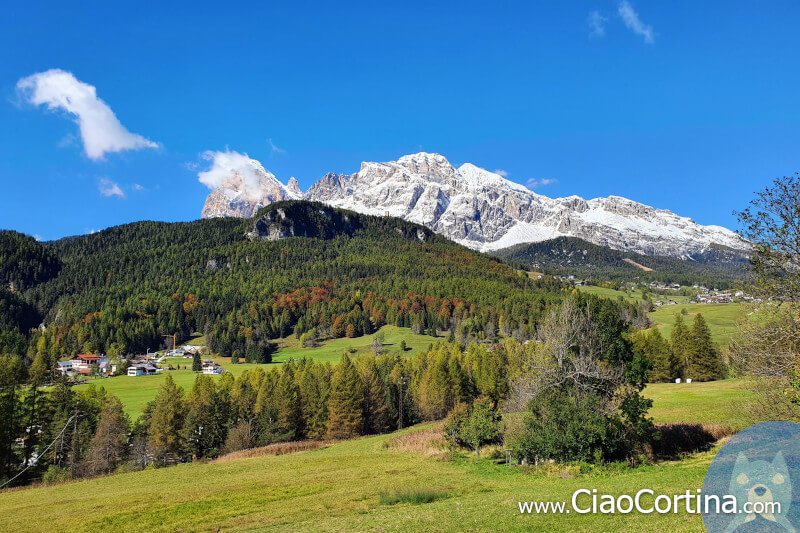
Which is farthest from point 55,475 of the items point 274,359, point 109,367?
point 109,367

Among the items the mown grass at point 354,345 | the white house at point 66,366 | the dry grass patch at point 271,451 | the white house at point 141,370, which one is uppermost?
the mown grass at point 354,345

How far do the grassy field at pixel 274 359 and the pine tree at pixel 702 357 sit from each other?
79.6 metres

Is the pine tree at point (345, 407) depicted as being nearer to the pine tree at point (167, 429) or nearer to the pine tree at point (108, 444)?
the pine tree at point (167, 429)

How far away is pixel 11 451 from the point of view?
57.1 meters

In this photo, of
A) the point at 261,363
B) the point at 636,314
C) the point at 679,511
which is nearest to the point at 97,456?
the point at 679,511

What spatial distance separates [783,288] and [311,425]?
70.7 metres

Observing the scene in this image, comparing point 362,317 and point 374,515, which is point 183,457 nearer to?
point 374,515

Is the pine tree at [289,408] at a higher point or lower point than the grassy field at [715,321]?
lower

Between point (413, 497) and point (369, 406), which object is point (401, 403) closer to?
point (369, 406)

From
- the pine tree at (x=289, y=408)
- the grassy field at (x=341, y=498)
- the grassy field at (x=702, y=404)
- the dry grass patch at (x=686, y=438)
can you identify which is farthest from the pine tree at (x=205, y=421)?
the grassy field at (x=702, y=404)

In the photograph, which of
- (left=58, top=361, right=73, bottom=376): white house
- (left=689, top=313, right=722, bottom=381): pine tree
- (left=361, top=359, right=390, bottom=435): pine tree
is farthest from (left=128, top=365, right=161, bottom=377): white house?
(left=689, top=313, right=722, bottom=381): pine tree

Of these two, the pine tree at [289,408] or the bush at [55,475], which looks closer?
the bush at [55,475]

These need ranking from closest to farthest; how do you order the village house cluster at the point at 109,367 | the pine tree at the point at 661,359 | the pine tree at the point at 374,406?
the pine tree at the point at 374,406
the pine tree at the point at 661,359
the village house cluster at the point at 109,367

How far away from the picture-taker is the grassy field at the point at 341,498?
56.5 feet
